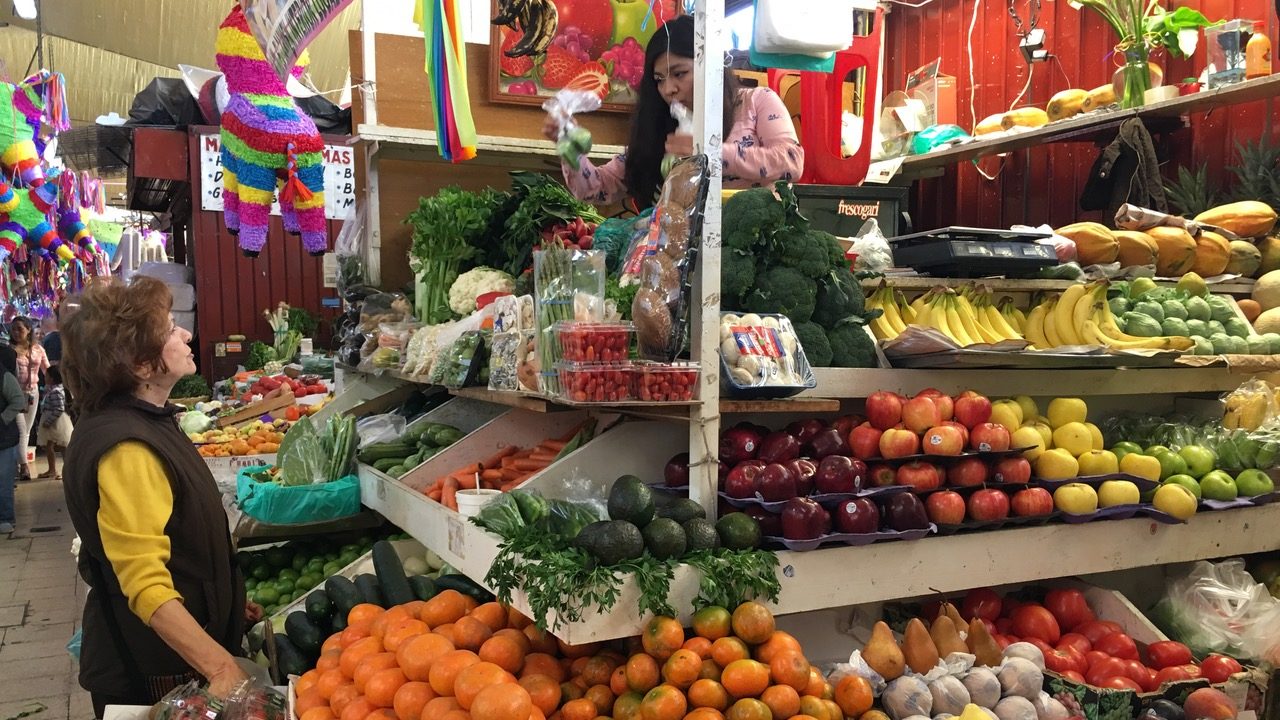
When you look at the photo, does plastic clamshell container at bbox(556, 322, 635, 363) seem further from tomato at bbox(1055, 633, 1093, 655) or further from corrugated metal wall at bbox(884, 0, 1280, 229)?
corrugated metal wall at bbox(884, 0, 1280, 229)

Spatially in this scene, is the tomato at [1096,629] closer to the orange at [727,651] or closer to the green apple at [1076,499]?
the green apple at [1076,499]

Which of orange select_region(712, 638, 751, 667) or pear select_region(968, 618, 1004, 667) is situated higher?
orange select_region(712, 638, 751, 667)

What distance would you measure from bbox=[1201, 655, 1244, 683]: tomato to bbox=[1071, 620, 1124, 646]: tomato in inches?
9.7

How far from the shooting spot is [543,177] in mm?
3988

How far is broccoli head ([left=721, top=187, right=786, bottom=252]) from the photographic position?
277 cm

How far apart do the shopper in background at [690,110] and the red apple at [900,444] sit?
1070 mm

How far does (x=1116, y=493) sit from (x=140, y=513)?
288 centimetres

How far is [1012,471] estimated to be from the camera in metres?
2.78

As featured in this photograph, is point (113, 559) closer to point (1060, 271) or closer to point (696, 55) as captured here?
point (696, 55)

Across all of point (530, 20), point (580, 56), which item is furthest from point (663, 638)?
point (580, 56)

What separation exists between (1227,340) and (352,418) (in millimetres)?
3642

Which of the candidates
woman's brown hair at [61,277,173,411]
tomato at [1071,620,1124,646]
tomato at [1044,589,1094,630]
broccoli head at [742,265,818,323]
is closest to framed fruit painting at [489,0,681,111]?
broccoli head at [742,265,818,323]

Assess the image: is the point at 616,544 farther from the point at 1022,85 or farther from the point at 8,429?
the point at 8,429

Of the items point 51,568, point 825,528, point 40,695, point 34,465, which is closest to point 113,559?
point 825,528
